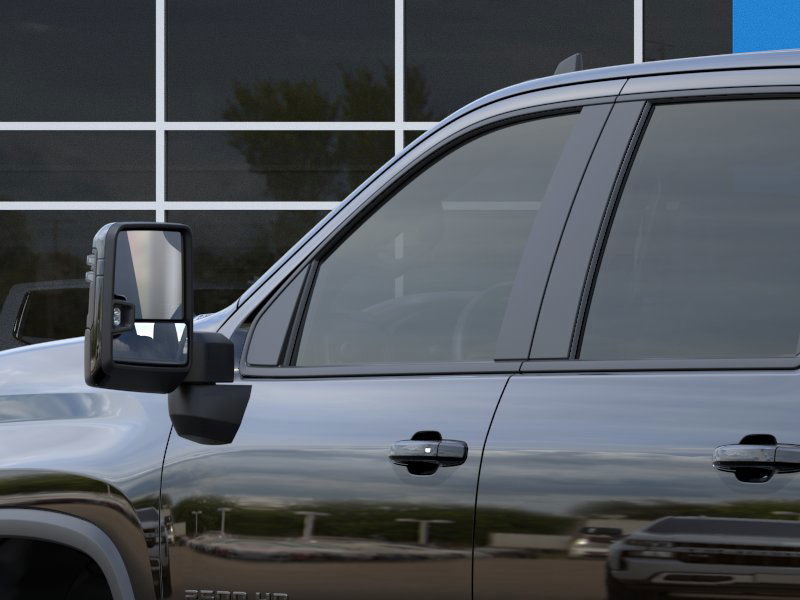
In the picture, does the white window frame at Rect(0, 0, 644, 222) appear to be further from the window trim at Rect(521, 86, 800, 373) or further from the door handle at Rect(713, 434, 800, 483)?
the door handle at Rect(713, 434, 800, 483)

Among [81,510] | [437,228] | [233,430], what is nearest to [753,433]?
[437,228]

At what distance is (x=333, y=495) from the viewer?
2355 mm

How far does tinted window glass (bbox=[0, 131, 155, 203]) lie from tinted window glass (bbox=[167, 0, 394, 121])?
0.51 metres

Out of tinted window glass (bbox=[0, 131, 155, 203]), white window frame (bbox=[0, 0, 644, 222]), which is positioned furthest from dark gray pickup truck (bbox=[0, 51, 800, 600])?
tinted window glass (bbox=[0, 131, 155, 203])

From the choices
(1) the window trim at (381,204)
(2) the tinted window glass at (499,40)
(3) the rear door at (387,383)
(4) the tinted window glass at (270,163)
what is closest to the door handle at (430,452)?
(3) the rear door at (387,383)

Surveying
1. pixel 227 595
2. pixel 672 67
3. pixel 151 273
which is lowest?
pixel 227 595

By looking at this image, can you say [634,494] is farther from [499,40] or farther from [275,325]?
[499,40]

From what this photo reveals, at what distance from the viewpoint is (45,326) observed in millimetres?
11570

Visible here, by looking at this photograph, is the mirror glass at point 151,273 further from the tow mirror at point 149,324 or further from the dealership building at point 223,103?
the dealership building at point 223,103

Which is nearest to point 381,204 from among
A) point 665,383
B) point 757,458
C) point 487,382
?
point 487,382

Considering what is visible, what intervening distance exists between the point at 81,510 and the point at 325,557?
1.89 ft

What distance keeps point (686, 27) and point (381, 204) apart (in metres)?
9.72

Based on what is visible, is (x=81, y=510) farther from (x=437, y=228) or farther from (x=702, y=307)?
(x=702, y=307)

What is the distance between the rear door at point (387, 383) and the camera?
2289 millimetres
